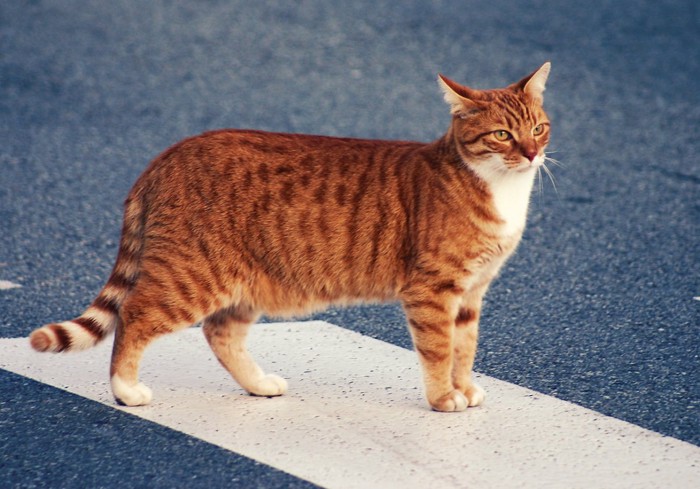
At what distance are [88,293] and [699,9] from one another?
8731 mm

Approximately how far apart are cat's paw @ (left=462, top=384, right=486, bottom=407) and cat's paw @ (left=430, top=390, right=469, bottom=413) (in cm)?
5

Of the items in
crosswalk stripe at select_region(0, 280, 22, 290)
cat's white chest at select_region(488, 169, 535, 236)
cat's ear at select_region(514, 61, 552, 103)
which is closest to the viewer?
cat's white chest at select_region(488, 169, 535, 236)

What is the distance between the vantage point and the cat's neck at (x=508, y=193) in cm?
395

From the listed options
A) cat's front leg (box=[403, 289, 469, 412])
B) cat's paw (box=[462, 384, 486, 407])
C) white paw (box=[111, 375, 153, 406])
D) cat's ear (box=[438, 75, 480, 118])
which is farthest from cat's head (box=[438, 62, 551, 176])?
white paw (box=[111, 375, 153, 406])

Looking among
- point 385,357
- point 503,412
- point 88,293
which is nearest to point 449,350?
point 503,412

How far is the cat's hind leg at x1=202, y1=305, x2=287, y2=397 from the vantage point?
4.12 m

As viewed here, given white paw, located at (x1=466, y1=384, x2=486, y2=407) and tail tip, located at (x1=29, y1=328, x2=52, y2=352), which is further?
white paw, located at (x1=466, y1=384, x2=486, y2=407)

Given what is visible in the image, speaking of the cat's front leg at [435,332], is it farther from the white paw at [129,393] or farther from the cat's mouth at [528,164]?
the white paw at [129,393]

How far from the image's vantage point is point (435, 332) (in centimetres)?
387

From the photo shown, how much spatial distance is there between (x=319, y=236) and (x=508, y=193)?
70cm

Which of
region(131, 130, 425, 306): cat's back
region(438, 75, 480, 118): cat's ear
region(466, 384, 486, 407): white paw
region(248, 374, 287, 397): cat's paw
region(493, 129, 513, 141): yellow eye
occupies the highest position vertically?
region(438, 75, 480, 118): cat's ear

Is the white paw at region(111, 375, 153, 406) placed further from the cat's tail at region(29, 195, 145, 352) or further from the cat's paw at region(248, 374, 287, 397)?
the cat's paw at region(248, 374, 287, 397)

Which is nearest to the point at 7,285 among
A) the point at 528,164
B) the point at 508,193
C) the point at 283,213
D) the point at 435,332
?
the point at 283,213

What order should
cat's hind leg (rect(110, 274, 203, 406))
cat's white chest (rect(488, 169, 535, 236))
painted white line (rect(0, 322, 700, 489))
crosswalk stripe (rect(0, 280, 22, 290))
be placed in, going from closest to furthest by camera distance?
1. painted white line (rect(0, 322, 700, 489))
2. cat's hind leg (rect(110, 274, 203, 406))
3. cat's white chest (rect(488, 169, 535, 236))
4. crosswalk stripe (rect(0, 280, 22, 290))
